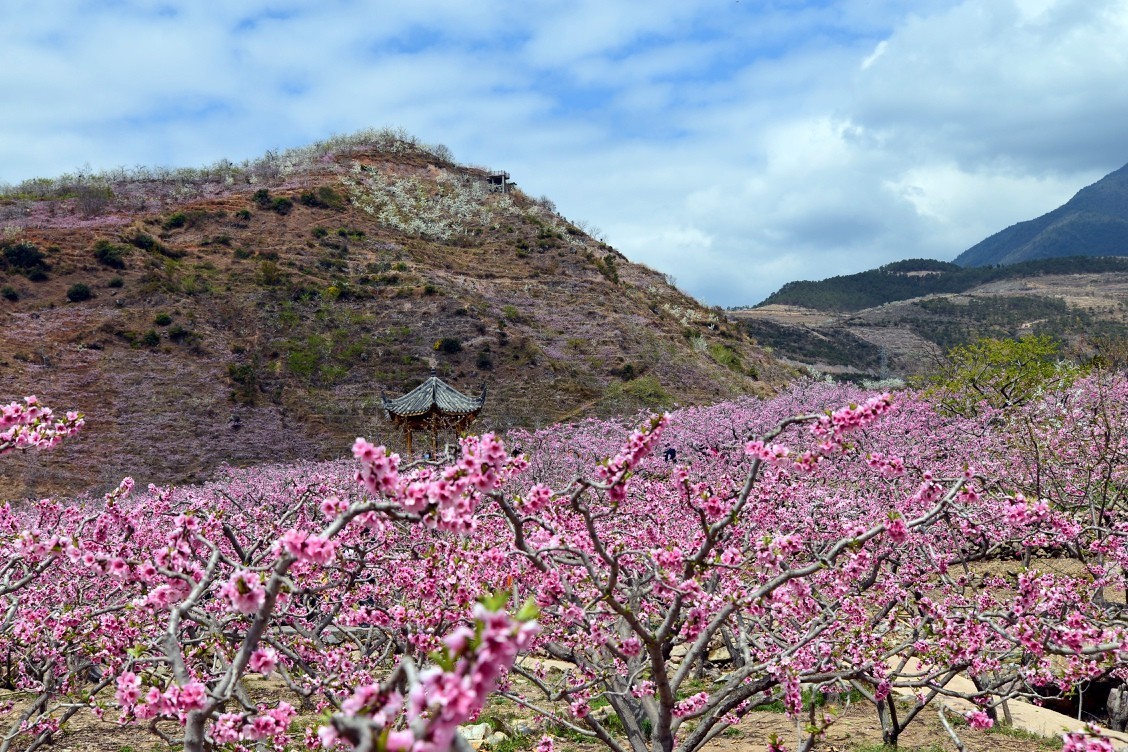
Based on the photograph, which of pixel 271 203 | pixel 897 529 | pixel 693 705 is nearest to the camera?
pixel 897 529

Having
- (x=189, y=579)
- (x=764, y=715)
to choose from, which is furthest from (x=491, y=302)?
(x=189, y=579)

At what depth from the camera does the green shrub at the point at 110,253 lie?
49.8 m

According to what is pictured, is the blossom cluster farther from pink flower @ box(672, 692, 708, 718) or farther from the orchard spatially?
pink flower @ box(672, 692, 708, 718)

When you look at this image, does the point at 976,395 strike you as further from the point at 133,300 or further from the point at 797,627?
the point at 133,300

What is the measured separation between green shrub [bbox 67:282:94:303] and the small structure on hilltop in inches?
996

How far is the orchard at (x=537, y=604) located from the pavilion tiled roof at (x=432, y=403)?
63.9 ft

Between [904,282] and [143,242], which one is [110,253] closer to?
[143,242]

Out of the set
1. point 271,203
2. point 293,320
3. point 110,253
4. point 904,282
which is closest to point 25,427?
point 293,320

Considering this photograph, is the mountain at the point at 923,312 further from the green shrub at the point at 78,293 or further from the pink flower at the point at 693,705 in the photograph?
the pink flower at the point at 693,705

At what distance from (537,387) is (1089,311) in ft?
245

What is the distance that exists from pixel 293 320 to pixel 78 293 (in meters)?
12.3

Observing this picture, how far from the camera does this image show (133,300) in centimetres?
4791

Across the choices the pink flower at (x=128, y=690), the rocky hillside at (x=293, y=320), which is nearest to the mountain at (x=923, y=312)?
the rocky hillside at (x=293, y=320)

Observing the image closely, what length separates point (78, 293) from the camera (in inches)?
1843
